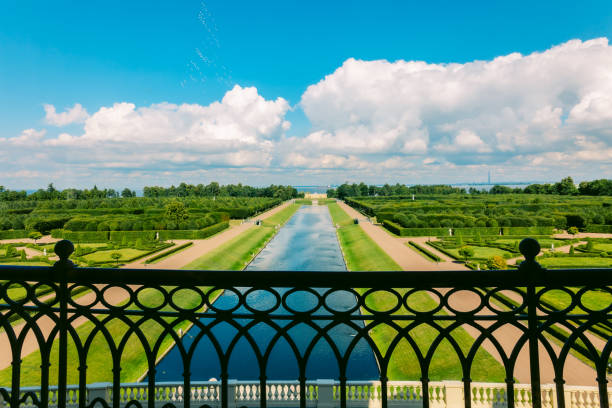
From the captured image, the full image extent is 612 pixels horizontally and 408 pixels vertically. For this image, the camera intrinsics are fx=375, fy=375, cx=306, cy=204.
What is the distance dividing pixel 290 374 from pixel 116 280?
420 inches

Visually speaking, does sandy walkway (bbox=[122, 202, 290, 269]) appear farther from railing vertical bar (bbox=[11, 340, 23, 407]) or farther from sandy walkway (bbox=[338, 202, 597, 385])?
railing vertical bar (bbox=[11, 340, 23, 407])

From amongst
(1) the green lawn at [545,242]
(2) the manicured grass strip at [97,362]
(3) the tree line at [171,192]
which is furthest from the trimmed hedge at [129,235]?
(3) the tree line at [171,192]

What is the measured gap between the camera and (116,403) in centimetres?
207

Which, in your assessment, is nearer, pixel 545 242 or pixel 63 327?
pixel 63 327

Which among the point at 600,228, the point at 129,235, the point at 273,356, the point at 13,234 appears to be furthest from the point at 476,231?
the point at 13,234

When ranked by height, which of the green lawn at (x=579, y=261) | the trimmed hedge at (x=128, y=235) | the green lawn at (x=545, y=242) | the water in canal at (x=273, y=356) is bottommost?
the water in canal at (x=273, y=356)

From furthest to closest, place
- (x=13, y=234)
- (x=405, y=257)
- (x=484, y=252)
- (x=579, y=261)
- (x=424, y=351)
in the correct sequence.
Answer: (x=13, y=234) < (x=484, y=252) < (x=405, y=257) < (x=579, y=261) < (x=424, y=351)

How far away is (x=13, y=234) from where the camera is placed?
128 feet

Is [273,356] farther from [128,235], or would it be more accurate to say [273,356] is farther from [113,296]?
[128,235]

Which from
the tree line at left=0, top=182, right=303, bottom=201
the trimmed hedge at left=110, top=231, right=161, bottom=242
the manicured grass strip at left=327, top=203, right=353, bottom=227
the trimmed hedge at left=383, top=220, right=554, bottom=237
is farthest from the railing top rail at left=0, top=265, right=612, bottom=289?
the tree line at left=0, top=182, right=303, bottom=201

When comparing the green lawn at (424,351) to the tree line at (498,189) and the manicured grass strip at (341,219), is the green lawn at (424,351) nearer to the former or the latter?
the manicured grass strip at (341,219)

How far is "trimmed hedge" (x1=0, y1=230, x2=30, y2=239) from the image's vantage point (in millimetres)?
38903

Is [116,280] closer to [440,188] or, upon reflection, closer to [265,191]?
[440,188]

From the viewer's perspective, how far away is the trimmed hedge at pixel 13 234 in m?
38.9
